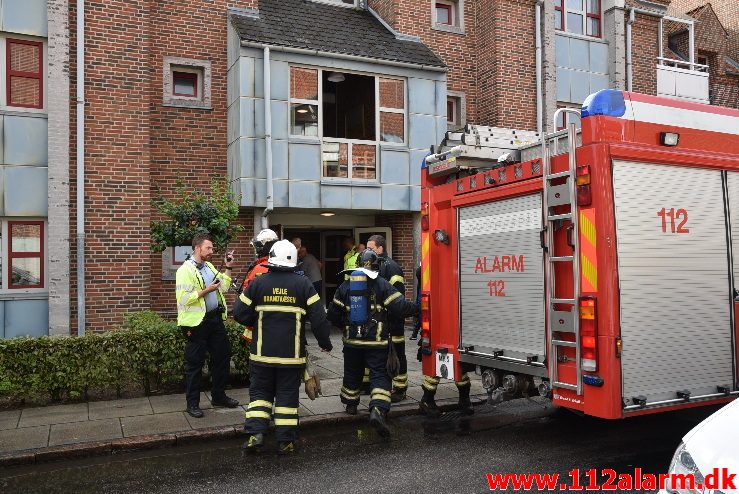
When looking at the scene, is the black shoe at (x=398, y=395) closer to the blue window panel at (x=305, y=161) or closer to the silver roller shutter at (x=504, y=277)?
the silver roller shutter at (x=504, y=277)

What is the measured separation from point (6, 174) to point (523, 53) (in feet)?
37.8

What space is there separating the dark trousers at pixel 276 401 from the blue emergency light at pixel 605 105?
3217mm

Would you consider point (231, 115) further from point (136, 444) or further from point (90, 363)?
point (136, 444)

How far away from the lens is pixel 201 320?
22.0ft

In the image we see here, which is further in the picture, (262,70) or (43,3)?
(262,70)

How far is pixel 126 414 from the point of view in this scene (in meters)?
6.77

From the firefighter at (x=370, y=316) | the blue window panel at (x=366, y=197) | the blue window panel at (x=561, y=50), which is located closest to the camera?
the firefighter at (x=370, y=316)

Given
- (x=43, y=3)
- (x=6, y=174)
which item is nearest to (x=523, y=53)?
(x=43, y=3)

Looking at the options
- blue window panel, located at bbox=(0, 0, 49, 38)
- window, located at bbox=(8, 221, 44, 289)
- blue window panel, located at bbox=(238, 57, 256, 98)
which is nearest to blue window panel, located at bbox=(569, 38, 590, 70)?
blue window panel, located at bbox=(238, 57, 256, 98)

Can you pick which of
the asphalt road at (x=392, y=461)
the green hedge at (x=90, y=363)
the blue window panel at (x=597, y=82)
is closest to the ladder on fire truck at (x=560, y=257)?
the asphalt road at (x=392, y=461)

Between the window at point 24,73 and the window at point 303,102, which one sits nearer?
the window at point 24,73

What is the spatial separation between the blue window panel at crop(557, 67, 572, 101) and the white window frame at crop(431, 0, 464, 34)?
2722 mm

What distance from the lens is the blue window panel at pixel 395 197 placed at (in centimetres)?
1332

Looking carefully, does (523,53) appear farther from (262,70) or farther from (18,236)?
(18,236)
